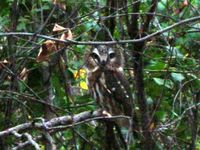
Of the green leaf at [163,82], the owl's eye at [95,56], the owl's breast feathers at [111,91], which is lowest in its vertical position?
the owl's breast feathers at [111,91]

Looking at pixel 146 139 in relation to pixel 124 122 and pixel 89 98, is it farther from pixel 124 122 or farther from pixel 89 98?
pixel 89 98

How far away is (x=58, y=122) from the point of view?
2887 mm

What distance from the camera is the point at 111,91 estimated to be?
12.1 ft

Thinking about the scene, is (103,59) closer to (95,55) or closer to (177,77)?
(95,55)

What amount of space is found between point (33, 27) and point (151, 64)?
2.72 ft

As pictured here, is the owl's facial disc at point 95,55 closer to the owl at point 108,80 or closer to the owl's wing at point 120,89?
the owl at point 108,80

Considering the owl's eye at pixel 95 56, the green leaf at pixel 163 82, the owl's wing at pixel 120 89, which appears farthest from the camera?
the owl's eye at pixel 95 56

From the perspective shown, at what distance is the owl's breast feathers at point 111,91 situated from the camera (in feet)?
11.6

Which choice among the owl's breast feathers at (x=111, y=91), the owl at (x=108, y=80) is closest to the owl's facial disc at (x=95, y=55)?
the owl at (x=108, y=80)

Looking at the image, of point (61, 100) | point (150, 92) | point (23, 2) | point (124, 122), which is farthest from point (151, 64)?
point (23, 2)

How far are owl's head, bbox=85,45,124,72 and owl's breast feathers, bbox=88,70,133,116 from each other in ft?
0.14

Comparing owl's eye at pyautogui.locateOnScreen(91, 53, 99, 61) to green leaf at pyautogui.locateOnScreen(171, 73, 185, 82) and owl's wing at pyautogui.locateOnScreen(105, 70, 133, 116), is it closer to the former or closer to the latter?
owl's wing at pyautogui.locateOnScreen(105, 70, 133, 116)

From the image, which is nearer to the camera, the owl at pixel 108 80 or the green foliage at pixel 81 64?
the green foliage at pixel 81 64

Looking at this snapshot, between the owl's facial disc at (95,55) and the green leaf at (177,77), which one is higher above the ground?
the owl's facial disc at (95,55)
